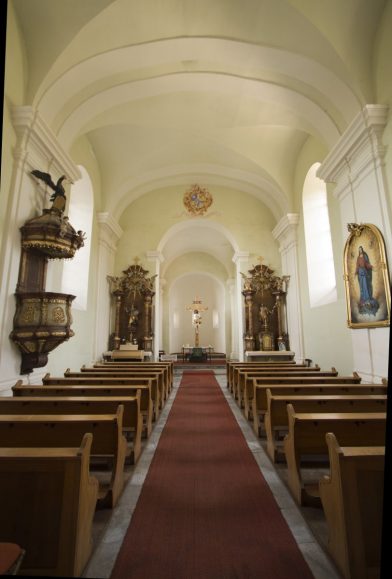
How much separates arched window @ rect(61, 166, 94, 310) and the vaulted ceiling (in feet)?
5.39

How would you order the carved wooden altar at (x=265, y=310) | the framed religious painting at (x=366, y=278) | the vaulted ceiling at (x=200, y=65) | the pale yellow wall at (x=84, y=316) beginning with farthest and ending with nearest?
the carved wooden altar at (x=265, y=310)
the pale yellow wall at (x=84, y=316)
the vaulted ceiling at (x=200, y=65)
the framed religious painting at (x=366, y=278)

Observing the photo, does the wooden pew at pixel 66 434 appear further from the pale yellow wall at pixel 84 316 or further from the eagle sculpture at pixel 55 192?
the pale yellow wall at pixel 84 316

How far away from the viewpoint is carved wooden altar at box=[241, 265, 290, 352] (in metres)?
10.7

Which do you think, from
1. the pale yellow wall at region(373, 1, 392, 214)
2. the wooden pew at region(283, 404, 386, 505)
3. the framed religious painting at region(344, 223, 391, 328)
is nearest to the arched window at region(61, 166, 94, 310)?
the framed religious painting at region(344, 223, 391, 328)

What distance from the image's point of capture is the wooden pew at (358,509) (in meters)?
1.67

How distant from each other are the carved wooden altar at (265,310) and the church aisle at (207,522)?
22.8 ft

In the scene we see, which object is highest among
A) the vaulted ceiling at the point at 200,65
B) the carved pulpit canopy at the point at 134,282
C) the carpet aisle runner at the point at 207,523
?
the vaulted ceiling at the point at 200,65

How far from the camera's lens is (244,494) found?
8.91 feet

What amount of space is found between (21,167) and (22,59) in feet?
6.21

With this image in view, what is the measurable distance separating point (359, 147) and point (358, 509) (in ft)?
18.8

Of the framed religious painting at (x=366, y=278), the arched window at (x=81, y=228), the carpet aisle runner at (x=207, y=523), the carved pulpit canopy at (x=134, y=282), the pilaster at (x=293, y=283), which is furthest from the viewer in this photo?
the carved pulpit canopy at (x=134, y=282)

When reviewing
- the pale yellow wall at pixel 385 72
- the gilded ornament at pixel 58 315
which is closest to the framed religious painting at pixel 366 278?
the pale yellow wall at pixel 385 72

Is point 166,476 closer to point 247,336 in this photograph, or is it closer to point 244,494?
point 244,494

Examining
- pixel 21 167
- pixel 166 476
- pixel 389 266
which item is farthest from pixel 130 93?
pixel 166 476
